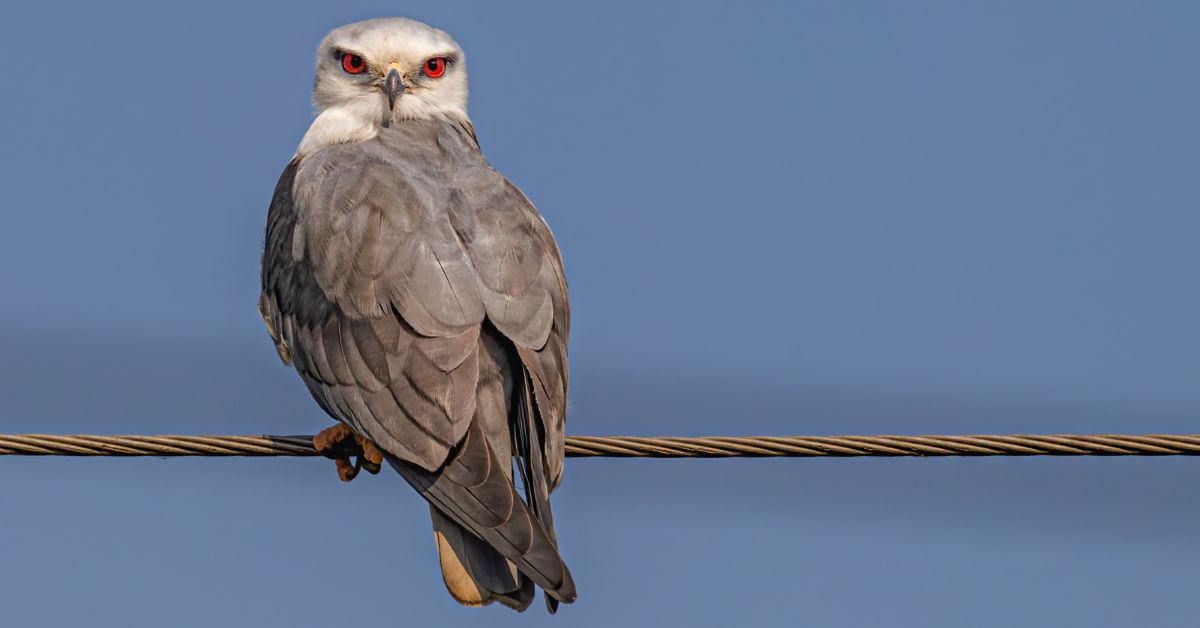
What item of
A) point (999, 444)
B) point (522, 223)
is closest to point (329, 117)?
point (522, 223)

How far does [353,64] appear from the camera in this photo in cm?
835

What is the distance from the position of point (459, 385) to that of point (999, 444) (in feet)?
6.12

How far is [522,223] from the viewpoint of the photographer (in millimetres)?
6914

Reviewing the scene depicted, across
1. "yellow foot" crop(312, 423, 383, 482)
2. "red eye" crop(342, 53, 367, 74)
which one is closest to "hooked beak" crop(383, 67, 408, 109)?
"red eye" crop(342, 53, 367, 74)

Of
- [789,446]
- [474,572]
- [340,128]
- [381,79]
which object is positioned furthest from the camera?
[381,79]

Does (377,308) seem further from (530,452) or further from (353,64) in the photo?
(353,64)

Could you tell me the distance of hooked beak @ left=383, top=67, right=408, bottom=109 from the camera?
8.05 meters

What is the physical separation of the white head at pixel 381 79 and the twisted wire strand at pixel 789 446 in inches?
110

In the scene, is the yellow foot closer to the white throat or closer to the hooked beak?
the white throat

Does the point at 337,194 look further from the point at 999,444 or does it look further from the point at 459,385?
the point at 999,444

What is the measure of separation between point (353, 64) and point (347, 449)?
8.16 ft

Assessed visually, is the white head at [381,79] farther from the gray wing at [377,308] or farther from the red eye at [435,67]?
the gray wing at [377,308]

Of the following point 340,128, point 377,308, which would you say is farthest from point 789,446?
point 340,128

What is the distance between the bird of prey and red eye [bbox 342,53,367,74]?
0.82m
